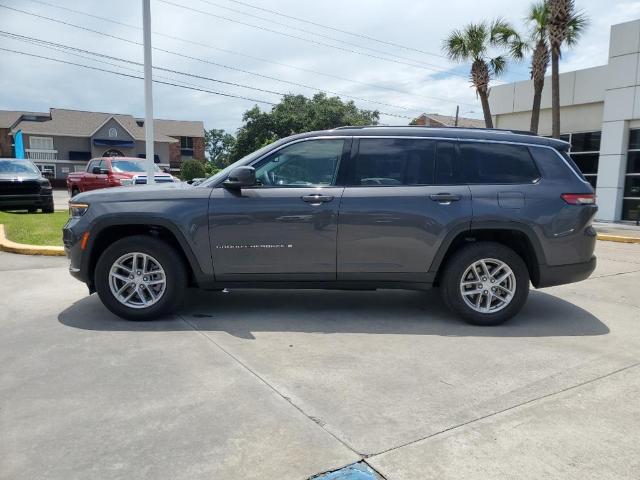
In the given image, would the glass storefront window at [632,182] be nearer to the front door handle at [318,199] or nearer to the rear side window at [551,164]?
the rear side window at [551,164]

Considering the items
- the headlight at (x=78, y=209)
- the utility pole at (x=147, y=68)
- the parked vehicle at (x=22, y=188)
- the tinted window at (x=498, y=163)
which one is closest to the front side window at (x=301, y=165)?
the tinted window at (x=498, y=163)

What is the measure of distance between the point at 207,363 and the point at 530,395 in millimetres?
2264

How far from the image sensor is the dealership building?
55.2 ft

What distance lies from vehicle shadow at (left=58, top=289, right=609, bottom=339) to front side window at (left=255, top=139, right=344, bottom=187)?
1.33 metres

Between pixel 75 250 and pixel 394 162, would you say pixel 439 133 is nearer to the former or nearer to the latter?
pixel 394 162

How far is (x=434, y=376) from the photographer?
364cm

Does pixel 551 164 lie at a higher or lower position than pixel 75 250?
higher

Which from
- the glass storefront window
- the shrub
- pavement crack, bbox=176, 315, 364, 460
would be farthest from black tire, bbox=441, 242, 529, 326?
the shrub

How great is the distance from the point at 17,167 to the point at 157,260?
41.0ft

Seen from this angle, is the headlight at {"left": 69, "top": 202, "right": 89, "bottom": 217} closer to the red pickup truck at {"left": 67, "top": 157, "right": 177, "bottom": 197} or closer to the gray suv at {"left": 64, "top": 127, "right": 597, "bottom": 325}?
the gray suv at {"left": 64, "top": 127, "right": 597, "bottom": 325}

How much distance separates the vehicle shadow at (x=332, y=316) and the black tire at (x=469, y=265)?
0.11 meters

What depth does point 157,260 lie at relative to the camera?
4.78 meters

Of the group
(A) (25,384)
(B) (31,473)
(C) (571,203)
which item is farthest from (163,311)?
(C) (571,203)

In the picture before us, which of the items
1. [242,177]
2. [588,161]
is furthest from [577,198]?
[588,161]
